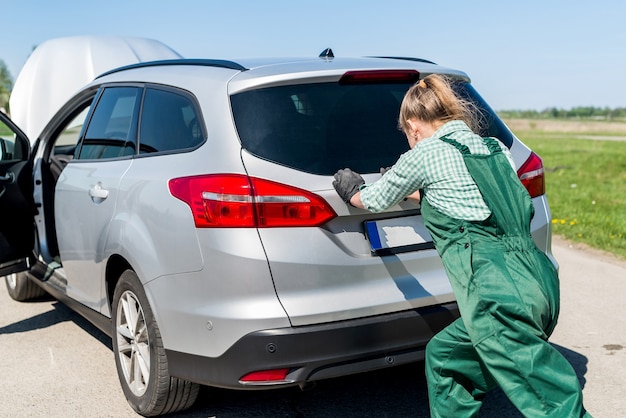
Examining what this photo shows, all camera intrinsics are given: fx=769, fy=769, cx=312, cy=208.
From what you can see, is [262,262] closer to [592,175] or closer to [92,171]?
[92,171]

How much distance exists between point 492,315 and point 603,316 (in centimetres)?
335

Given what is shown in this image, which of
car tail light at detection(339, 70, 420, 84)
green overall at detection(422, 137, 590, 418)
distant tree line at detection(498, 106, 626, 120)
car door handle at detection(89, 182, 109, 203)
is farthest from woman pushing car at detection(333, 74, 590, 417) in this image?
distant tree line at detection(498, 106, 626, 120)

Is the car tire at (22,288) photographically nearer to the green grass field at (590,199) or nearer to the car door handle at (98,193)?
the car door handle at (98,193)

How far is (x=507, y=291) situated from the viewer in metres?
2.84

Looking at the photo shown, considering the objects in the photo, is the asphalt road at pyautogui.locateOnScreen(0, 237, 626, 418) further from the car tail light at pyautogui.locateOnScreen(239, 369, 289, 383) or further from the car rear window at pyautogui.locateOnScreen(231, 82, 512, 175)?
the car rear window at pyautogui.locateOnScreen(231, 82, 512, 175)

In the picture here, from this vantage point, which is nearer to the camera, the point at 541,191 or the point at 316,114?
the point at 316,114

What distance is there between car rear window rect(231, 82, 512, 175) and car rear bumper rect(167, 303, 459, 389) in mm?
686

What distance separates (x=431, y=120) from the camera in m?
3.09

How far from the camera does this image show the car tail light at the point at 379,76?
3670 millimetres

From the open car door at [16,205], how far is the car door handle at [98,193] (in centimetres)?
130

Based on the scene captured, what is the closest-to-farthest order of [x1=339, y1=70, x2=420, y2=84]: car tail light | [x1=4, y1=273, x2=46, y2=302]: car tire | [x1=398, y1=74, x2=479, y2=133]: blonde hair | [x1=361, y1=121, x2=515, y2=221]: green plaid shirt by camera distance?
1. [x1=361, y1=121, x2=515, y2=221]: green plaid shirt
2. [x1=398, y1=74, x2=479, y2=133]: blonde hair
3. [x1=339, y1=70, x2=420, y2=84]: car tail light
4. [x1=4, y1=273, x2=46, y2=302]: car tire

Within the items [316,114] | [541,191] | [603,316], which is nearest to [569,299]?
[603,316]

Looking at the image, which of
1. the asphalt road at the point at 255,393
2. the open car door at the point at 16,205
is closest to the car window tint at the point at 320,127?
the asphalt road at the point at 255,393

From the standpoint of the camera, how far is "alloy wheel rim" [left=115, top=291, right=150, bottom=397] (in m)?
3.93
